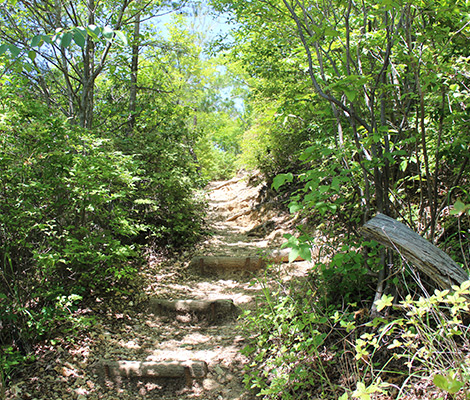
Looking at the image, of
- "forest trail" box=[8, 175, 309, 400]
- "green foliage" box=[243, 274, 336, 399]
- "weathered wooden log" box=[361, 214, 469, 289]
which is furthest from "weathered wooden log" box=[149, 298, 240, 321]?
"weathered wooden log" box=[361, 214, 469, 289]

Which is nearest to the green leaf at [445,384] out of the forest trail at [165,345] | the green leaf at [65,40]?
the forest trail at [165,345]

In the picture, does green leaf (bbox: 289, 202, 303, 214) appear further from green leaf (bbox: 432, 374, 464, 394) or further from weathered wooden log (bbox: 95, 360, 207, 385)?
weathered wooden log (bbox: 95, 360, 207, 385)

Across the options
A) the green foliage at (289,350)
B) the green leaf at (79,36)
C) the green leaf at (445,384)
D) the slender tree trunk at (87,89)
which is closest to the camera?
the green leaf at (445,384)

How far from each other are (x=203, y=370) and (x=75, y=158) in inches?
99.5

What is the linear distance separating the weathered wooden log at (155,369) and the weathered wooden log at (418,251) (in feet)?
6.73

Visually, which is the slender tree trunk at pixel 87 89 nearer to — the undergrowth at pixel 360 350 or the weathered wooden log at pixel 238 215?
the undergrowth at pixel 360 350

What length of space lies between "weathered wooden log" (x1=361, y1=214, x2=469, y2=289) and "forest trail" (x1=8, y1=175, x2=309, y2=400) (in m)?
1.38

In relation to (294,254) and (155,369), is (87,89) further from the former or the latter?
(294,254)

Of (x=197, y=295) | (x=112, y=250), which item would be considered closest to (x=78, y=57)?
(x=112, y=250)

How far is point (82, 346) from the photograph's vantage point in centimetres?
347

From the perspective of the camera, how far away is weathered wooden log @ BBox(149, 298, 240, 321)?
169 inches

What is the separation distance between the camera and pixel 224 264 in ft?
18.9

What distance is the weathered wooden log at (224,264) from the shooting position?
566 centimetres

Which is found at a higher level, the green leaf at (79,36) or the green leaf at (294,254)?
the green leaf at (79,36)
